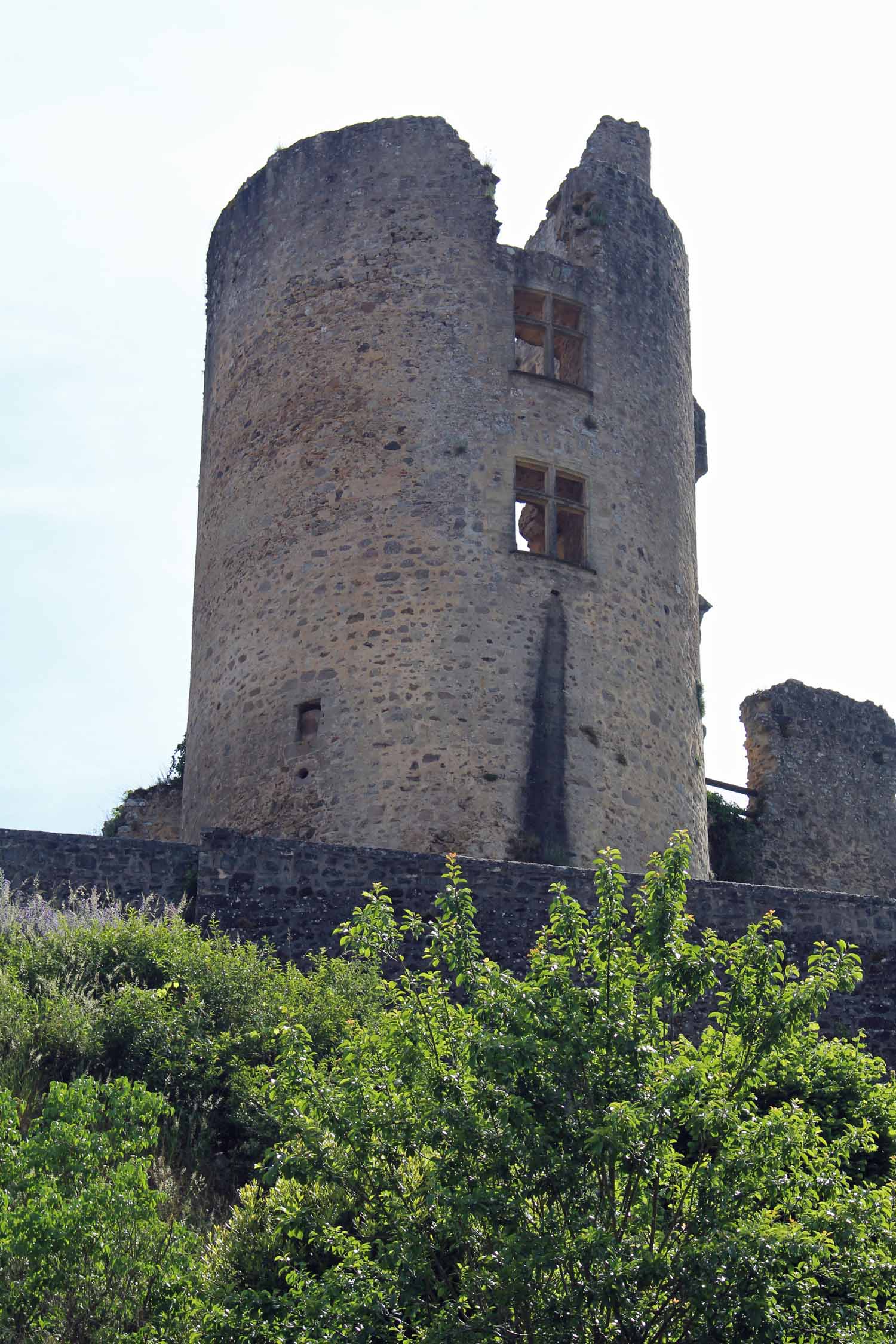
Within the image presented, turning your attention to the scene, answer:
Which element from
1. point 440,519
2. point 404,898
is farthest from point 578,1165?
point 440,519

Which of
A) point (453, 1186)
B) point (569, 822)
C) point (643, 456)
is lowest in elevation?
point (453, 1186)

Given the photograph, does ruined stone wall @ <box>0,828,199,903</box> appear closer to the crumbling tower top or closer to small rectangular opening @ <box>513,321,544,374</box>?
small rectangular opening @ <box>513,321,544,374</box>

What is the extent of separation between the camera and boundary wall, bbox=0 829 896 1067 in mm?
15664

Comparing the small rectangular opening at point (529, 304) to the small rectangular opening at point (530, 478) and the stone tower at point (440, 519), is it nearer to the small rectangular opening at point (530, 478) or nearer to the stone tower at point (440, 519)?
the stone tower at point (440, 519)

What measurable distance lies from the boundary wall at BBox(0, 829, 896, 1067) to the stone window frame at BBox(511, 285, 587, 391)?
269 inches

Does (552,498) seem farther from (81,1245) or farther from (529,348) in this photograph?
(81,1245)

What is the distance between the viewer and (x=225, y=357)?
2181cm

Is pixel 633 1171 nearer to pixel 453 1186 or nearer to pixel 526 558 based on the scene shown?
pixel 453 1186

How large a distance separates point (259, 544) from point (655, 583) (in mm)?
4239

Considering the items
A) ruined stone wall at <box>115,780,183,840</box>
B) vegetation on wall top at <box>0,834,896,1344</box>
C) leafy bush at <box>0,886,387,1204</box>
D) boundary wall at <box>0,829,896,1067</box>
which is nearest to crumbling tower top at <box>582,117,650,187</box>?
ruined stone wall at <box>115,780,183,840</box>

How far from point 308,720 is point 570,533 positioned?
369cm

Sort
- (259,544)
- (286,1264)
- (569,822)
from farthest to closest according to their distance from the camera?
(259,544)
(569,822)
(286,1264)

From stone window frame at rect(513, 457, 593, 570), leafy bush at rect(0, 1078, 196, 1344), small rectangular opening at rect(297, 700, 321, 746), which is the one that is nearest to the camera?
leafy bush at rect(0, 1078, 196, 1344)

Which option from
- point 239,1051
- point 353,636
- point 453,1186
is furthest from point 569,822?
point 453,1186
